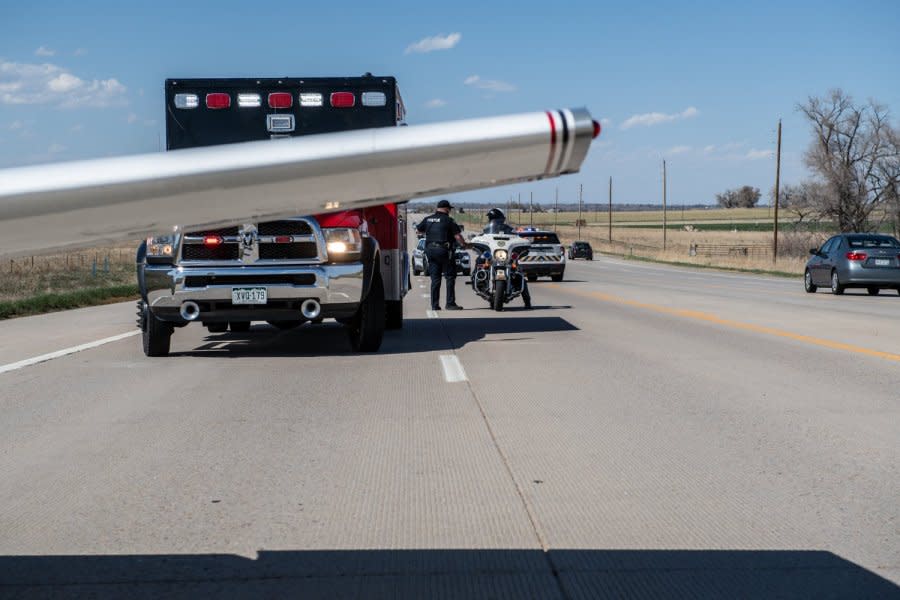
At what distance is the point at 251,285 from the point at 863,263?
19239 millimetres

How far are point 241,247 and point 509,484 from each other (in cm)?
628

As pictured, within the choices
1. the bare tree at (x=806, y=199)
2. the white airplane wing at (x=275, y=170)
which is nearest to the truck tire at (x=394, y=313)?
the white airplane wing at (x=275, y=170)

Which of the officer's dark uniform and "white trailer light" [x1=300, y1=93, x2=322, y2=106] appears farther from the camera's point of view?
the officer's dark uniform

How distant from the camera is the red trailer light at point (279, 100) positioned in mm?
12992

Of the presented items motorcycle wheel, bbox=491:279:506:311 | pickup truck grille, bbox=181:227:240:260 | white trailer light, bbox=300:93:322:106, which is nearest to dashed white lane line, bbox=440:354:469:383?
pickup truck grille, bbox=181:227:240:260

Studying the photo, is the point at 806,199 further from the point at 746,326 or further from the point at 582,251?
the point at 746,326

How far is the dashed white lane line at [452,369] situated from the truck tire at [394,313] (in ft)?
10.0

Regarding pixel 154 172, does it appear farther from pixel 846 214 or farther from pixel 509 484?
pixel 846 214

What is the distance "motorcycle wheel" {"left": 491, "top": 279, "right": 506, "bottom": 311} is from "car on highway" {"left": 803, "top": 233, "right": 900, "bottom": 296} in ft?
37.4

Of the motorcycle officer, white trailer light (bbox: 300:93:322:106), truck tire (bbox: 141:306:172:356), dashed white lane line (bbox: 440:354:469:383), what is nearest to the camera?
dashed white lane line (bbox: 440:354:469:383)

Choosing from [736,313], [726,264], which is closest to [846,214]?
[726,264]

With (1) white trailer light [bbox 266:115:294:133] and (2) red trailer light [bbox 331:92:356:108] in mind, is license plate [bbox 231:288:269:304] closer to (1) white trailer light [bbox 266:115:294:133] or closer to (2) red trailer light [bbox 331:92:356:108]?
(1) white trailer light [bbox 266:115:294:133]

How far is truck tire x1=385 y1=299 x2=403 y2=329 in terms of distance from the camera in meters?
15.0

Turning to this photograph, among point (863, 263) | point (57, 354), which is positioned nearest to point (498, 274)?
point (57, 354)
